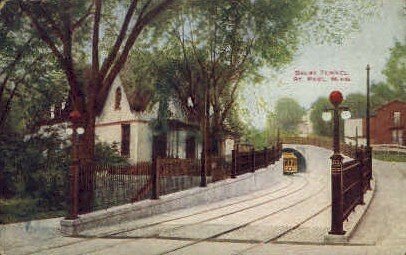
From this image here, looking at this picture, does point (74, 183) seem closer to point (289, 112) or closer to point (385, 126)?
point (289, 112)

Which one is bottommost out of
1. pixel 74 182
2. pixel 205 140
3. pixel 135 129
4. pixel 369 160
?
pixel 74 182

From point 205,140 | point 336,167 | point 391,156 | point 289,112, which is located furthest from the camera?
point 205,140

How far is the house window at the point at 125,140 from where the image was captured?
11.6 metres

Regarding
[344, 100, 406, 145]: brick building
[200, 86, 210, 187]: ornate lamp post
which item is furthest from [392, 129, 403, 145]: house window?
[200, 86, 210, 187]: ornate lamp post

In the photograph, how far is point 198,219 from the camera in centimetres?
999

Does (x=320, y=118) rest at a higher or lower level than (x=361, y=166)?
higher

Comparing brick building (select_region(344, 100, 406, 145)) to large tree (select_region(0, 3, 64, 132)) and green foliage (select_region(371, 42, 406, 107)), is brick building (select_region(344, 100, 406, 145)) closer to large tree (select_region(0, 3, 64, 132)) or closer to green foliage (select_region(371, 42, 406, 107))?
green foliage (select_region(371, 42, 406, 107))

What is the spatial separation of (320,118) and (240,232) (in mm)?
2655

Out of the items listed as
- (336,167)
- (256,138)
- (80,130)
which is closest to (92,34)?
(80,130)

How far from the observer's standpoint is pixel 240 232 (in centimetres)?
850

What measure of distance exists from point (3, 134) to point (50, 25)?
2843 millimetres

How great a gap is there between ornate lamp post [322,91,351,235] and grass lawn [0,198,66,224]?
576cm

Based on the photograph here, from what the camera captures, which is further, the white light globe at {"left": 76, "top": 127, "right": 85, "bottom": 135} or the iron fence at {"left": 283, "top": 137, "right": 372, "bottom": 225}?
the white light globe at {"left": 76, "top": 127, "right": 85, "bottom": 135}

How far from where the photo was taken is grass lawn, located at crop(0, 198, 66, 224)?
10.6 meters
